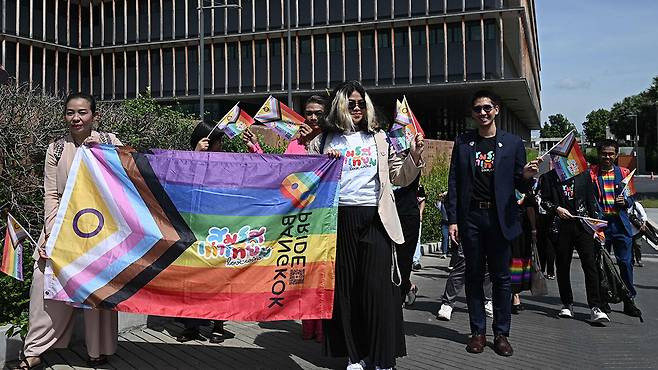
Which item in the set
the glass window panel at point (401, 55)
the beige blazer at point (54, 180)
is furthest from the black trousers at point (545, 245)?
the glass window panel at point (401, 55)

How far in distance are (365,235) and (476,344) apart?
5.77ft

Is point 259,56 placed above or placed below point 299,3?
below

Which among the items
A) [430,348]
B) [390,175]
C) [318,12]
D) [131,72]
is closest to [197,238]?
[390,175]

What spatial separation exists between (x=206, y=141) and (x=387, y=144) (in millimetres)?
1734

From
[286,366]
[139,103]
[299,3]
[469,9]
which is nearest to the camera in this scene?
[286,366]

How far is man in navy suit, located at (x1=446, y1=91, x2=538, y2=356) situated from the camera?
18.6 ft

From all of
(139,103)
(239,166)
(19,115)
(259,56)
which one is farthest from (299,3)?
(239,166)

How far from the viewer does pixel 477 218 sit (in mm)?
5727

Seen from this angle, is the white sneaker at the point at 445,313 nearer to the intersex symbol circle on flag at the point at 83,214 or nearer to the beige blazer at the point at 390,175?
the beige blazer at the point at 390,175

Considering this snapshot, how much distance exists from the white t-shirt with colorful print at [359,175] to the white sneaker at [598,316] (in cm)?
369

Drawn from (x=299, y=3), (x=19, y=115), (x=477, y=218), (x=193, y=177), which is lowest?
(x=477, y=218)

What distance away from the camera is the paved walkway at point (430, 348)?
5289 millimetres

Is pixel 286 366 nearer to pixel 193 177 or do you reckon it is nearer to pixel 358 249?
pixel 358 249

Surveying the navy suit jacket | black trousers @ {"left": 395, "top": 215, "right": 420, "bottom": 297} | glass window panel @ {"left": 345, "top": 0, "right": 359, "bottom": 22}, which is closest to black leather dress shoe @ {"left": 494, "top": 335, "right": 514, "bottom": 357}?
the navy suit jacket
